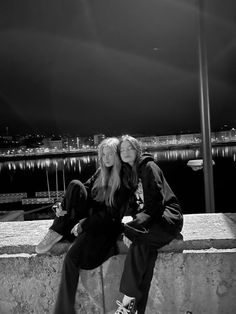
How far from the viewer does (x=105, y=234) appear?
10.6 feet

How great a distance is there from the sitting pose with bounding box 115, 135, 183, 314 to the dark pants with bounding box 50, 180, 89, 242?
1.70ft

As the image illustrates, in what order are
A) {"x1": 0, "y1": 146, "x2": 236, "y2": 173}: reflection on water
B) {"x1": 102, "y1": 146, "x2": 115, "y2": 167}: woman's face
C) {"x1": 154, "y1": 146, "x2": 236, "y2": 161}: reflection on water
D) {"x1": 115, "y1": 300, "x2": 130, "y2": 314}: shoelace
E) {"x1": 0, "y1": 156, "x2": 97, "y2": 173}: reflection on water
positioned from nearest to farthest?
{"x1": 115, "y1": 300, "x2": 130, "y2": 314}: shoelace, {"x1": 102, "y1": 146, "x2": 115, "y2": 167}: woman's face, {"x1": 0, "y1": 156, "x2": 97, "y2": 173}: reflection on water, {"x1": 0, "y1": 146, "x2": 236, "y2": 173}: reflection on water, {"x1": 154, "y1": 146, "x2": 236, "y2": 161}: reflection on water

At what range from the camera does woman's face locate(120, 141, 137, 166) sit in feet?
11.3

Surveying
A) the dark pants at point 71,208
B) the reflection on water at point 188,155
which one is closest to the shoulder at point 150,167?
the dark pants at point 71,208

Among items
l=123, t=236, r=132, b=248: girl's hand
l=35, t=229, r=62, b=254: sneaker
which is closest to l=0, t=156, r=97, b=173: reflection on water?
l=35, t=229, r=62, b=254: sneaker

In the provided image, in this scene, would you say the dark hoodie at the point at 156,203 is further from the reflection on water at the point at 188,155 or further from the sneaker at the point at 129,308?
the reflection on water at the point at 188,155

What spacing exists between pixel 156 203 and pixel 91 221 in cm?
62

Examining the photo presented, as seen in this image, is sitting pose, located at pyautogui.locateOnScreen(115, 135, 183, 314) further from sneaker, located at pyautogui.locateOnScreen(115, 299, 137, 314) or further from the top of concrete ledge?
the top of concrete ledge

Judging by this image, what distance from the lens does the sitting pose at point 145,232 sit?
298 cm

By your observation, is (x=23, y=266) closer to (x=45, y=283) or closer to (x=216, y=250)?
(x=45, y=283)

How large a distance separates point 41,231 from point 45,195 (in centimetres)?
5013

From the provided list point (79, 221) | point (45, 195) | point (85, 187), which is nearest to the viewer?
point (79, 221)

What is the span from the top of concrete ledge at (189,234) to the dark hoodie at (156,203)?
194 millimetres

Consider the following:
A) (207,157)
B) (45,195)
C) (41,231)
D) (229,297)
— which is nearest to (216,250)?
(229,297)
